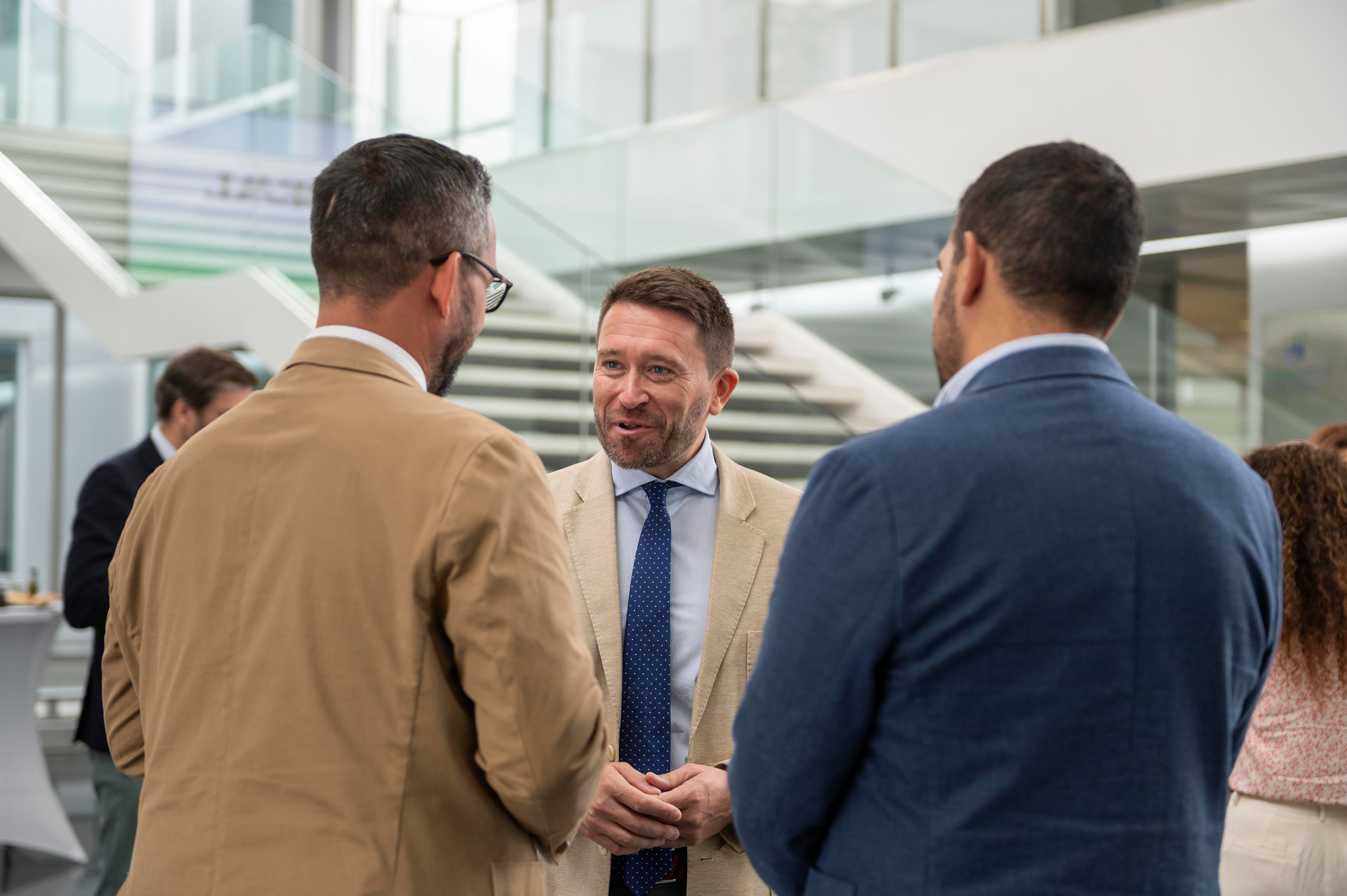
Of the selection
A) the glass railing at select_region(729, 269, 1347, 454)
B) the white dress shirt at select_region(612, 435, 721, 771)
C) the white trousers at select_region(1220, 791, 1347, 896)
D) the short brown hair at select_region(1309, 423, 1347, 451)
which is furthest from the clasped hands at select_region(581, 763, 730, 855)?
the glass railing at select_region(729, 269, 1347, 454)

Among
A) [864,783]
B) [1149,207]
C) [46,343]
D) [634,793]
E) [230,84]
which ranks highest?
[230,84]

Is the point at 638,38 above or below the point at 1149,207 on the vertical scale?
above

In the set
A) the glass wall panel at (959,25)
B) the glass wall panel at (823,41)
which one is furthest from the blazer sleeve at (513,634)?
the glass wall panel at (823,41)

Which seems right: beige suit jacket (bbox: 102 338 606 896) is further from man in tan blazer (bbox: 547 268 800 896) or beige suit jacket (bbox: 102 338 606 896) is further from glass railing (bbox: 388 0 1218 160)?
glass railing (bbox: 388 0 1218 160)

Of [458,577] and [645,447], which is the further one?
[645,447]

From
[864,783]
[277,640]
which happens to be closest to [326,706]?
[277,640]

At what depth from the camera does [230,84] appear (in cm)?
750

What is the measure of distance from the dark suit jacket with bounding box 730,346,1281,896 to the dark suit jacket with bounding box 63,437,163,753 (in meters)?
3.11

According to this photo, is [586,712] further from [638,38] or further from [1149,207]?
[638,38]

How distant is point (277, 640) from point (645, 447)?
887mm

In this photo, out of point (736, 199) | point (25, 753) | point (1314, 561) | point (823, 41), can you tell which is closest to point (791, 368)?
point (736, 199)

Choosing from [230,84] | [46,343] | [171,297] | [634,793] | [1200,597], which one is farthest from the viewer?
[46,343]

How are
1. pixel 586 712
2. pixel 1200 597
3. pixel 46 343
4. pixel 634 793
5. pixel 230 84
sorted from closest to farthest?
pixel 1200 597 → pixel 586 712 → pixel 634 793 → pixel 230 84 → pixel 46 343

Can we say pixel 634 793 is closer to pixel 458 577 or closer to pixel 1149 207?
pixel 458 577
